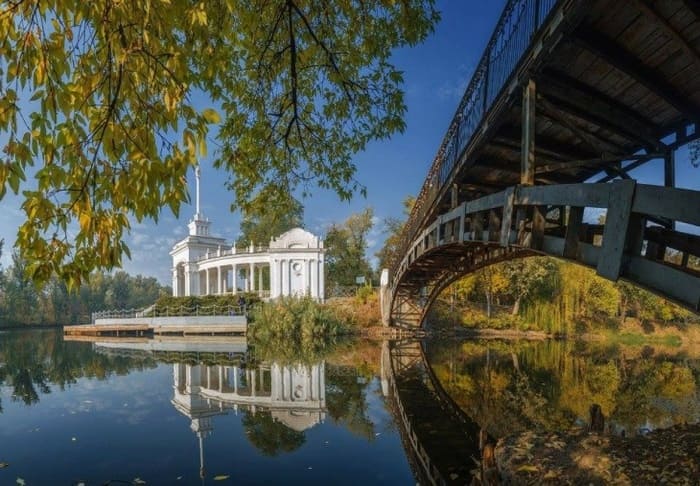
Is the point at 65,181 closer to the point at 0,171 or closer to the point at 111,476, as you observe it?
the point at 0,171

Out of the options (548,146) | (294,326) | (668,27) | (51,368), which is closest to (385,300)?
(294,326)

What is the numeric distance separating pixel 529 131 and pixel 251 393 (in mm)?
10477

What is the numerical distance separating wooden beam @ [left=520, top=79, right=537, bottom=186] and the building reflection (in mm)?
6638

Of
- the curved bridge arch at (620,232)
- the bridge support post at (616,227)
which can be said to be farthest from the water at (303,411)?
the bridge support post at (616,227)

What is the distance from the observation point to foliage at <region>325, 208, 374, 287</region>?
1650 inches

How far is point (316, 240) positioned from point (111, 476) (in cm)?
2845

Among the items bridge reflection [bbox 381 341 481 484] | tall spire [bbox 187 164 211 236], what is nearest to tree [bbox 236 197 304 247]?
tall spire [bbox 187 164 211 236]

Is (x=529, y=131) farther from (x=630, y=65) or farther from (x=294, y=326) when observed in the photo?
(x=294, y=326)

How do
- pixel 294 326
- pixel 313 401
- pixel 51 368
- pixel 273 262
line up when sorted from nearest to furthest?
pixel 313 401, pixel 51 368, pixel 294 326, pixel 273 262

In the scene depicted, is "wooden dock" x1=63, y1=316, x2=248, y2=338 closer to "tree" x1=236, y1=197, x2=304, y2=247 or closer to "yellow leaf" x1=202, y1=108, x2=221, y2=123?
"tree" x1=236, y1=197, x2=304, y2=247

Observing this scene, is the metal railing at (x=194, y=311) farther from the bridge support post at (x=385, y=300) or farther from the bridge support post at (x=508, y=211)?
the bridge support post at (x=508, y=211)

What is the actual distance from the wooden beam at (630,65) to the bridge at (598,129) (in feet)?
0.04

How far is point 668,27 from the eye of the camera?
4.01m

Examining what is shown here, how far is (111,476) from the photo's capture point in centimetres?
668
